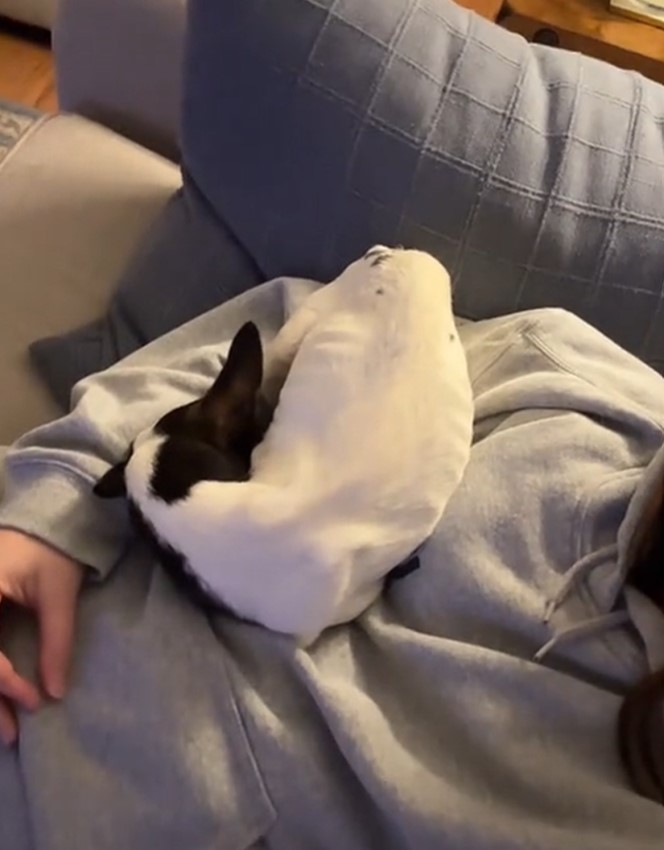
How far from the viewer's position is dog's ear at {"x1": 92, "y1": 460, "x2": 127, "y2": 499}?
828 mm

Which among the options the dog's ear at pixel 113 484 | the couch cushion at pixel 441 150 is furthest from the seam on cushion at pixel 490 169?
the dog's ear at pixel 113 484

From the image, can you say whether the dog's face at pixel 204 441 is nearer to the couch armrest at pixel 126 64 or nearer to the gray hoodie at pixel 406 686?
the gray hoodie at pixel 406 686

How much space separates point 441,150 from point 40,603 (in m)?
0.43

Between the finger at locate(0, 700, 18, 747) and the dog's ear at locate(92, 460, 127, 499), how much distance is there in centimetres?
15

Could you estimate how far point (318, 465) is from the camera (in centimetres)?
78

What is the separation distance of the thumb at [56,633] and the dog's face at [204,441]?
72 millimetres

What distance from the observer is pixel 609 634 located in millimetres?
806

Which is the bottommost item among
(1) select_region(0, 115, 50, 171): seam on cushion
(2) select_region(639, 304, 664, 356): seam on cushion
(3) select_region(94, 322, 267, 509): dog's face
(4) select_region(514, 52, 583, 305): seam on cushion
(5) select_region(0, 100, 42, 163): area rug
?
(5) select_region(0, 100, 42, 163): area rug

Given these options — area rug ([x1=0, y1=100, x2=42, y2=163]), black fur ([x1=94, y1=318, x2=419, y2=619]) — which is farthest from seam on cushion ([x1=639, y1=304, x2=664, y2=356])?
area rug ([x1=0, y1=100, x2=42, y2=163])

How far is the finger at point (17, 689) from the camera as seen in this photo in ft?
2.59

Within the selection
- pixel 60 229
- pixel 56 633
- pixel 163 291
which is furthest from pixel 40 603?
pixel 60 229

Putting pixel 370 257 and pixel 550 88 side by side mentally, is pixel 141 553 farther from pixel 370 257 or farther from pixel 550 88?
pixel 550 88

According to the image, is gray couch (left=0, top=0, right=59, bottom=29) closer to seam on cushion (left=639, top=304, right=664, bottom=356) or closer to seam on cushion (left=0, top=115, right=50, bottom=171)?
seam on cushion (left=0, top=115, right=50, bottom=171)

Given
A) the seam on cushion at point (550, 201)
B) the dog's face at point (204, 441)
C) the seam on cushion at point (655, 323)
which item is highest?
the seam on cushion at point (550, 201)
